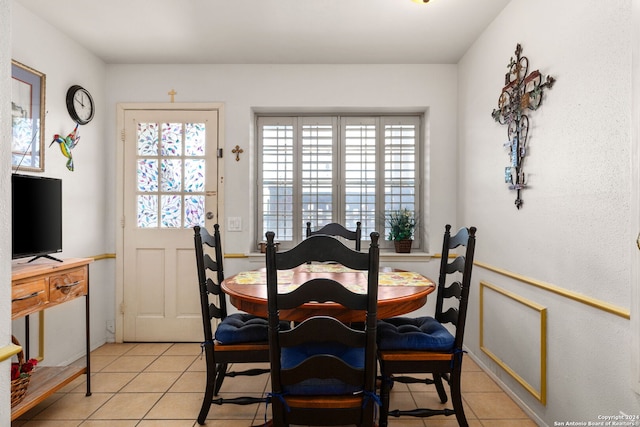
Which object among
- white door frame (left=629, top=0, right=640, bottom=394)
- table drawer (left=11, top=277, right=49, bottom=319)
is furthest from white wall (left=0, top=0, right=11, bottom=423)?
white door frame (left=629, top=0, right=640, bottom=394)

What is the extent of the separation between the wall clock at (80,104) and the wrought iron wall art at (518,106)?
323 centimetres

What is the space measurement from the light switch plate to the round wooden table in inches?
42.8

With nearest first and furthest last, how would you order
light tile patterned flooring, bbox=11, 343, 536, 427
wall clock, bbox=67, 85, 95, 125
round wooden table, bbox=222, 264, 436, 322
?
round wooden table, bbox=222, 264, 436, 322
light tile patterned flooring, bbox=11, 343, 536, 427
wall clock, bbox=67, 85, 95, 125

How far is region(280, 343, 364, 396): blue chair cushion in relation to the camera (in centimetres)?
168

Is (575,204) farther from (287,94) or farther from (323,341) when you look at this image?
(287,94)

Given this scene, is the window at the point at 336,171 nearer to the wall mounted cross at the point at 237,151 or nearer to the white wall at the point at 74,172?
the wall mounted cross at the point at 237,151

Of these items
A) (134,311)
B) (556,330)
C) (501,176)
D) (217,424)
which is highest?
(501,176)

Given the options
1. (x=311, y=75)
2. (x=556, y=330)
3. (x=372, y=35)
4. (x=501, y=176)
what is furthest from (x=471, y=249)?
(x=311, y=75)

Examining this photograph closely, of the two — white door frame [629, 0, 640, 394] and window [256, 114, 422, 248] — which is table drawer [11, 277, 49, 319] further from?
white door frame [629, 0, 640, 394]

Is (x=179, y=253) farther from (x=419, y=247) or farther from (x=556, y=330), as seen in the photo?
(x=556, y=330)

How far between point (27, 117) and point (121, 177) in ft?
3.32

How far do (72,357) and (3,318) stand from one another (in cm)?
226

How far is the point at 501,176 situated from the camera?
2.71 meters

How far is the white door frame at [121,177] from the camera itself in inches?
143
